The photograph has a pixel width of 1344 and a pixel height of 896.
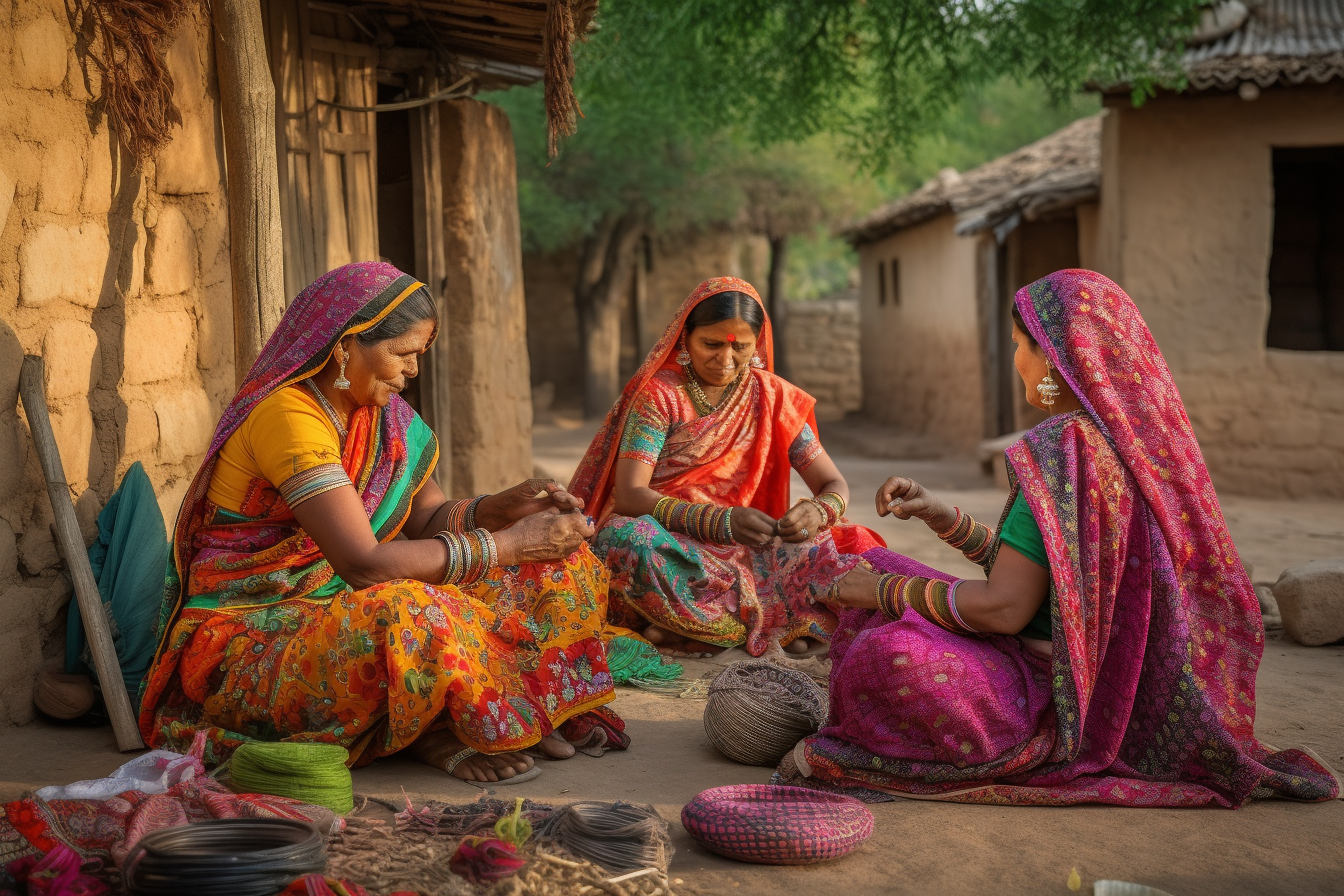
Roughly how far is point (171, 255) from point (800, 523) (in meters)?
2.39

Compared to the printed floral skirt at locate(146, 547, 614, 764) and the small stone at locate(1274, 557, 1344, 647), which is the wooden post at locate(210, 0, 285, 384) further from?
the small stone at locate(1274, 557, 1344, 647)

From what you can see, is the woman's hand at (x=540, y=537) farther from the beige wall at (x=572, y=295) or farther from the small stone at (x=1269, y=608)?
the beige wall at (x=572, y=295)

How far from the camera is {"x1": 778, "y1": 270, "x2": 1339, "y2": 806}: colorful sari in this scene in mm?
2914

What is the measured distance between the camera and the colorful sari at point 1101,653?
2.91m

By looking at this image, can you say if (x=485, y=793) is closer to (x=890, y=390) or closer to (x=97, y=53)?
(x=97, y=53)

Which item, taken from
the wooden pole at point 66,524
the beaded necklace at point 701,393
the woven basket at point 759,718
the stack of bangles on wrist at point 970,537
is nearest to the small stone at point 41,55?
the wooden pole at point 66,524

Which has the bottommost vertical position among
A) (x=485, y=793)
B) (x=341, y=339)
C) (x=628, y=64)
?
(x=485, y=793)

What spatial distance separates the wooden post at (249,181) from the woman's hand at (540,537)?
1406 millimetres

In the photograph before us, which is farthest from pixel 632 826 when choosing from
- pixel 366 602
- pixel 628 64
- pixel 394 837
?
pixel 628 64

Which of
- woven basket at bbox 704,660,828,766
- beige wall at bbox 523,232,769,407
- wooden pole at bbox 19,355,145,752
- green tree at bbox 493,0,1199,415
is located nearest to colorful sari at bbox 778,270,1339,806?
woven basket at bbox 704,660,828,766

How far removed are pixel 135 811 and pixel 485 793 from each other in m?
0.82

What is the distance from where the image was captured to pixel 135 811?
2.58 m

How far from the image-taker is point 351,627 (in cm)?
297

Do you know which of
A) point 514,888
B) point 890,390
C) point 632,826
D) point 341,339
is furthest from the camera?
point 890,390
